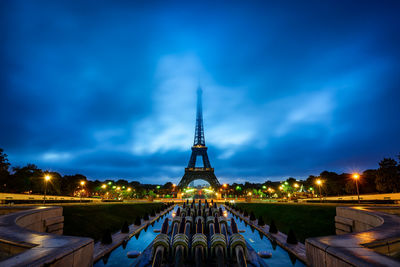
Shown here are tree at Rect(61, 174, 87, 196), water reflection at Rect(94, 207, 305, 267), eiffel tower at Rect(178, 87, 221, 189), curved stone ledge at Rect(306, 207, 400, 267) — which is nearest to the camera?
curved stone ledge at Rect(306, 207, 400, 267)

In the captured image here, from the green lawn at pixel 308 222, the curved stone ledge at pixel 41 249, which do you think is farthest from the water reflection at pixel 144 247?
the green lawn at pixel 308 222

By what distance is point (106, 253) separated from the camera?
1283 centimetres

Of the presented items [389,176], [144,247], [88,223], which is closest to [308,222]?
[144,247]

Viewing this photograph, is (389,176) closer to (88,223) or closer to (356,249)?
(356,249)

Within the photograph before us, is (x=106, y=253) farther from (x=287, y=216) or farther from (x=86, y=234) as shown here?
(x=287, y=216)

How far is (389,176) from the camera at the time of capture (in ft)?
152

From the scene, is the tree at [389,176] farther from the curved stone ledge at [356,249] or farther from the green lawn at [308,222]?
the curved stone ledge at [356,249]

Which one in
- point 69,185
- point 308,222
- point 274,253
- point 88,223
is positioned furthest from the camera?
point 69,185

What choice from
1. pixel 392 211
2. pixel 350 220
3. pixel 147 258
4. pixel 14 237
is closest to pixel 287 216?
pixel 392 211

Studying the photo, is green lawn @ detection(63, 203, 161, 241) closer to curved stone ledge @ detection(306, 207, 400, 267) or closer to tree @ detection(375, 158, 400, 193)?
curved stone ledge @ detection(306, 207, 400, 267)

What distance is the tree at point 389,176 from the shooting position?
45.6 m

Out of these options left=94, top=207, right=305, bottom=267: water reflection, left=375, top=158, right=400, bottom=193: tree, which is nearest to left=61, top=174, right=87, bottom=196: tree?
left=94, top=207, right=305, bottom=267: water reflection

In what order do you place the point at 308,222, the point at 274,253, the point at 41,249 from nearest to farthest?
1. the point at 41,249
2. the point at 274,253
3. the point at 308,222

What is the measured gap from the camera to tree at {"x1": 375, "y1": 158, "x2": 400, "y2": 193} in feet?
Result: 150
